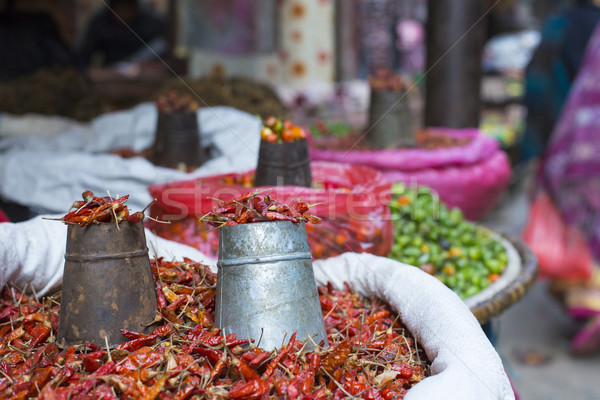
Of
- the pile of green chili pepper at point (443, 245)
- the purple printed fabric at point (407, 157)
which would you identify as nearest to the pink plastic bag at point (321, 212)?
the pile of green chili pepper at point (443, 245)

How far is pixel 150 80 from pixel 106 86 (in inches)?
14.3

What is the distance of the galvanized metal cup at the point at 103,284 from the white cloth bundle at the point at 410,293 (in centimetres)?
22

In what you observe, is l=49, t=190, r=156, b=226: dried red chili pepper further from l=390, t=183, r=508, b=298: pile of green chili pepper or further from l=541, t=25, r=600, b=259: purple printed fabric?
l=541, t=25, r=600, b=259: purple printed fabric

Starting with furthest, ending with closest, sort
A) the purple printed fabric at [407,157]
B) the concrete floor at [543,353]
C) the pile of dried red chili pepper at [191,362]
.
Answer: the purple printed fabric at [407,157], the concrete floor at [543,353], the pile of dried red chili pepper at [191,362]

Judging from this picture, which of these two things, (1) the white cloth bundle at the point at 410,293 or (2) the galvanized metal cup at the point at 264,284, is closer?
(1) the white cloth bundle at the point at 410,293

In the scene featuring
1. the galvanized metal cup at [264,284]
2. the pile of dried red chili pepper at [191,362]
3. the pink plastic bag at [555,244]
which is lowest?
the pink plastic bag at [555,244]

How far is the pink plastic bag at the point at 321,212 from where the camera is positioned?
1.86 meters

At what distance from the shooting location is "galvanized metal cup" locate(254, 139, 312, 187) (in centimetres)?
199

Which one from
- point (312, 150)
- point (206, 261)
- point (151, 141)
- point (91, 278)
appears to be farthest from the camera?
point (312, 150)

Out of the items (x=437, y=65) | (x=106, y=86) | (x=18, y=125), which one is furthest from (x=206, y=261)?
(x=106, y=86)

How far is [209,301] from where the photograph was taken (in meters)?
1.43

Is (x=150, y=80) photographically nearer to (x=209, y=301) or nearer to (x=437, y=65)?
(x=437, y=65)

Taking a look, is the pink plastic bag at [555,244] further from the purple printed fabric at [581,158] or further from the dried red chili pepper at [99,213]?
the dried red chili pepper at [99,213]

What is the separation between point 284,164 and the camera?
1982 mm
